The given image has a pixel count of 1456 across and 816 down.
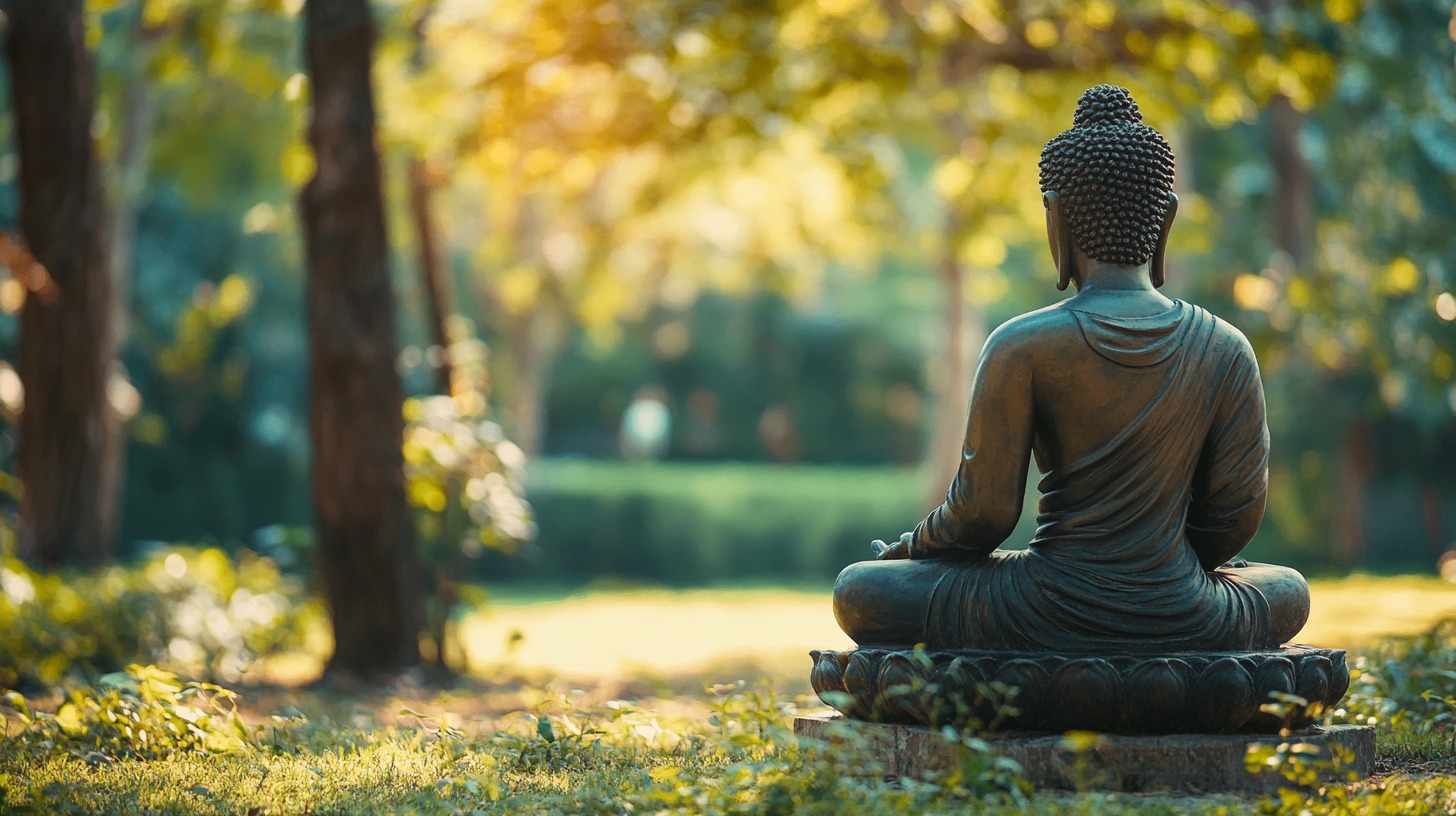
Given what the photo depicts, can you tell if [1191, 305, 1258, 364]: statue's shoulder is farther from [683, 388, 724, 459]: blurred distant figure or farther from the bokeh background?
[683, 388, 724, 459]: blurred distant figure

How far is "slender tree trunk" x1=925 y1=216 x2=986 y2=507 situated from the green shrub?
7.49m

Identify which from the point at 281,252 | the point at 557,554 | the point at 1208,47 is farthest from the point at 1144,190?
the point at 557,554

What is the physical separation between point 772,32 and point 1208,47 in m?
3.51

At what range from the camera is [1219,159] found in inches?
1115

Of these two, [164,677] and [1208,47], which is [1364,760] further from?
[1208,47]

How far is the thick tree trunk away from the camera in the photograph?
401 inches

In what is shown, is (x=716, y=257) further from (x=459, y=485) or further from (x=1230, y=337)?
(x=1230, y=337)

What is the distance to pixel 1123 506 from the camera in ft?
17.5

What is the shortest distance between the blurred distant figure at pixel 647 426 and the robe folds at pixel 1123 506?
32.8m

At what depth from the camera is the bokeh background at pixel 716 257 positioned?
1267cm

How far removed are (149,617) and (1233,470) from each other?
25.9ft

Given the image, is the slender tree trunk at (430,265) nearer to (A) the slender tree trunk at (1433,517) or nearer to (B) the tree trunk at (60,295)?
(B) the tree trunk at (60,295)

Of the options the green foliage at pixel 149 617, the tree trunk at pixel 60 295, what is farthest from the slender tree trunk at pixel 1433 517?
the tree trunk at pixel 60 295

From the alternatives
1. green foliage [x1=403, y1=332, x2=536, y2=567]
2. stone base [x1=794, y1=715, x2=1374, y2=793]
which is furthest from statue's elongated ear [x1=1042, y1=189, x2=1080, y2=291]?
green foliage [x1=403, y1=332, x2=536, y2=567]
